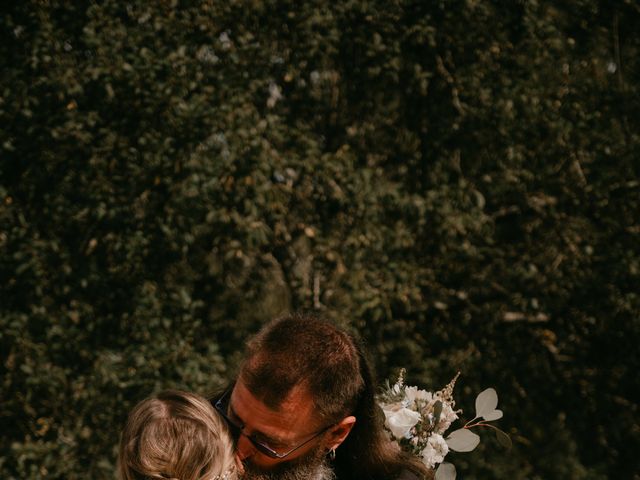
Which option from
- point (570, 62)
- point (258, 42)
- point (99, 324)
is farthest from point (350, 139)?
point (99, 324)

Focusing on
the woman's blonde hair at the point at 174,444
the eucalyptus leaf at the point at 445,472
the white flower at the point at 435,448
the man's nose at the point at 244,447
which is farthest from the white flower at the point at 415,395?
the woman's blonde hair at the point at 174,444

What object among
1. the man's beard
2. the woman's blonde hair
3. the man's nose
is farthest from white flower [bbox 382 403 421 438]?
the woman's blonde hair

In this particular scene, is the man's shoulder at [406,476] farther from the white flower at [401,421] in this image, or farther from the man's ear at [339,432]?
the man's ear at [339,432]

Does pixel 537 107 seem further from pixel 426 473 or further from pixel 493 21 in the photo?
pixel 426 473

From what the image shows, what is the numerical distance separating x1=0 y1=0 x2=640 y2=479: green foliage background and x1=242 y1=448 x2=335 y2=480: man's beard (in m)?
1.77

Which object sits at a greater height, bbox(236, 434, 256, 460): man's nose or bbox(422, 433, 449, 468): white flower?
bbox(236, 434, 256, 460): man's nose

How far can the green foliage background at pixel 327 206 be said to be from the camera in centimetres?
425

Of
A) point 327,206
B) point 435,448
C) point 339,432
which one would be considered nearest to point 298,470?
point 339,432

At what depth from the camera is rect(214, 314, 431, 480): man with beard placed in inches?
90.4

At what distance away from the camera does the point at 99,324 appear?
4.28 meters

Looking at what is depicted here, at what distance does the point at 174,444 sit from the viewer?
1969 mm

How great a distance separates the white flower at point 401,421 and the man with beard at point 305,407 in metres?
0.04

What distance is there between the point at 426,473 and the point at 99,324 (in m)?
2.30

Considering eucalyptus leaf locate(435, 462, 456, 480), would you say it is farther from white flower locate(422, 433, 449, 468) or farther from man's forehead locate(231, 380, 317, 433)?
man's forehead locate(231, 380, 317, 433)
